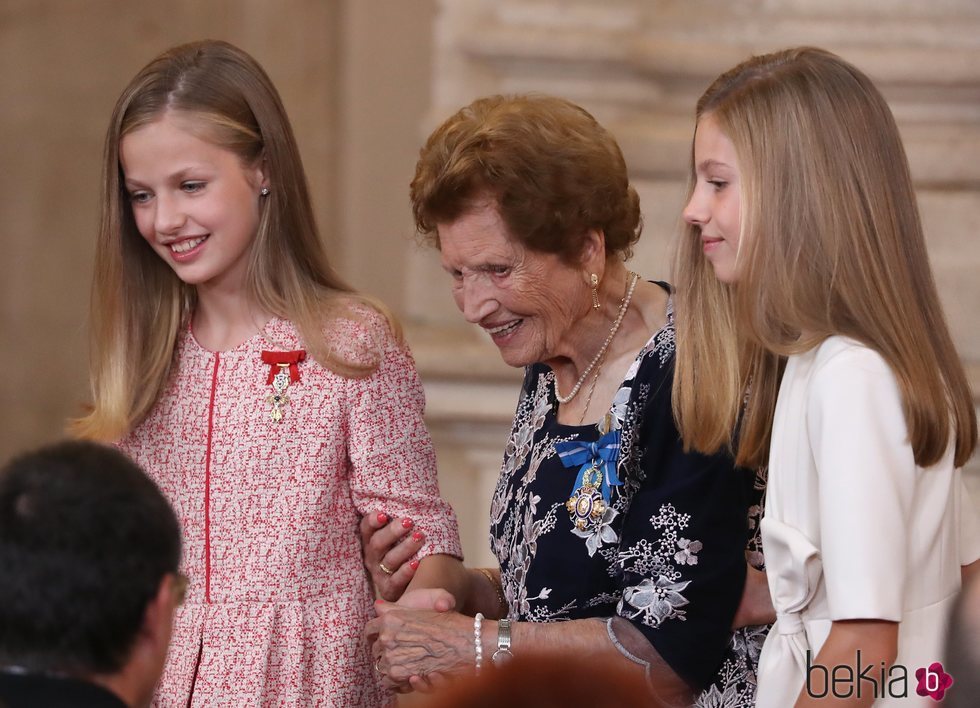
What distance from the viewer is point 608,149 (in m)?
2.75

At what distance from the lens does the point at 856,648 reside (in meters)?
2.07

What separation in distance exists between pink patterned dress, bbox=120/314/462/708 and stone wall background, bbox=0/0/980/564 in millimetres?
1566

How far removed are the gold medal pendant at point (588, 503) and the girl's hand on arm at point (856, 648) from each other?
1.96ft

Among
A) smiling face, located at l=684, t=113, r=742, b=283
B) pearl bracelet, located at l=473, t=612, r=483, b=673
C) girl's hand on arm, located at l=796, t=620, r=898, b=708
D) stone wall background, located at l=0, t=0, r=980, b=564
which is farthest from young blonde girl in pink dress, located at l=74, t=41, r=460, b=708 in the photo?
stone wall background, located at l=0, t=0, r=980, b=564

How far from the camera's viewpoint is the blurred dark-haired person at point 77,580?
172cm

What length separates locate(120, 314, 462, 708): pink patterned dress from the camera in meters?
2.76

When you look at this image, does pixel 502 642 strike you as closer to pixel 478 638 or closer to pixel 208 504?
pixel 478 638

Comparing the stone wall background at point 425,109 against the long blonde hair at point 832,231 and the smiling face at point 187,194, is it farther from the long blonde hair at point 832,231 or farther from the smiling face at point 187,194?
the long blonde hair at point 832,231

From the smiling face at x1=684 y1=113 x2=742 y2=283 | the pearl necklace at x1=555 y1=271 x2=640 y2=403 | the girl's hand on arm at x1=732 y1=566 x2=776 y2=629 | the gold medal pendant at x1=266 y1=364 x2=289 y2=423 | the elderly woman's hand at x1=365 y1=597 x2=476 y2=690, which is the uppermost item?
the smiling face at x1=684 y1=113 x2=742 y2=283

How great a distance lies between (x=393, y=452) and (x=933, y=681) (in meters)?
1.13

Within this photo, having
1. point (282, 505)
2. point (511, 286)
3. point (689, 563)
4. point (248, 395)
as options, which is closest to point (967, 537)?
point (689, 563)

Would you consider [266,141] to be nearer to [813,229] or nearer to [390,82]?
[813,229]

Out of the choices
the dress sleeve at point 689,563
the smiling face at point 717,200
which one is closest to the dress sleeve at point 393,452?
the dress sleeve at point 689,563

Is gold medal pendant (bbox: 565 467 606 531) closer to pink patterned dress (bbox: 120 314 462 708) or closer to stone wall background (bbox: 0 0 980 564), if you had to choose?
pink patterned dress (bbox: 120 314 462 708)
